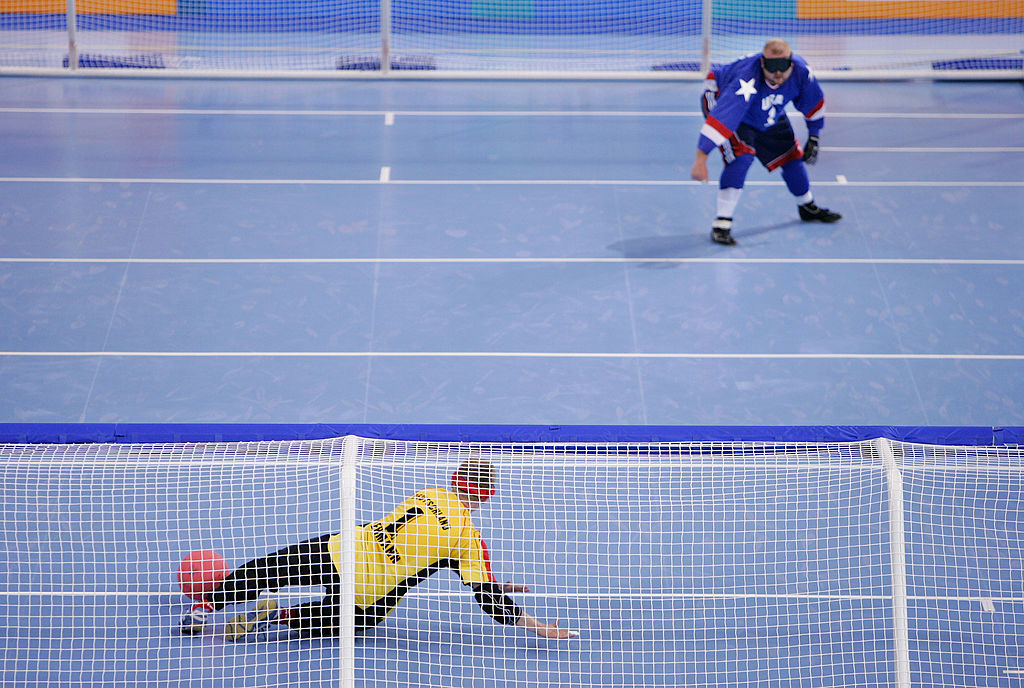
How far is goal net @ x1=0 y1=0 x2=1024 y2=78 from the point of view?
14.0m

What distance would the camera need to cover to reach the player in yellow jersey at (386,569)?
5.82 meters

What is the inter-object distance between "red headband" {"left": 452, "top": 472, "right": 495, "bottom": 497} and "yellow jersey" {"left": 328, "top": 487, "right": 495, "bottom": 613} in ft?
0.26

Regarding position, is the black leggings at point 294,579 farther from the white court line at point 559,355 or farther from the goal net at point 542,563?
the white court line at point 559,355

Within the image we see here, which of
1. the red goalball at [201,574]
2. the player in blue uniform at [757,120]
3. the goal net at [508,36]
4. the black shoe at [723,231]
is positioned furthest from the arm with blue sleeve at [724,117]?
the red goalball at [201,574]

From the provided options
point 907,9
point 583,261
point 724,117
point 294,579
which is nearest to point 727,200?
point 724,117

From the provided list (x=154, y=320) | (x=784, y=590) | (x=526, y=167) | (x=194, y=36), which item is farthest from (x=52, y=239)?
(x=784, y=590)

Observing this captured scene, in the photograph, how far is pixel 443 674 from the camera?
5898 mm

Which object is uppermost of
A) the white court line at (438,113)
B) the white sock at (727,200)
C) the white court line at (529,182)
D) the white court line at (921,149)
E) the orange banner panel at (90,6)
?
the orange banner panel at (90,6)

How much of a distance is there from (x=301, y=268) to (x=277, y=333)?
1.00m

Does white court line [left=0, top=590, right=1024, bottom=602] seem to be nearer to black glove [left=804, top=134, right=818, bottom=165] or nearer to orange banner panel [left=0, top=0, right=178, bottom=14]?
black glove [left=804, top=134, right=818, bottom=165]

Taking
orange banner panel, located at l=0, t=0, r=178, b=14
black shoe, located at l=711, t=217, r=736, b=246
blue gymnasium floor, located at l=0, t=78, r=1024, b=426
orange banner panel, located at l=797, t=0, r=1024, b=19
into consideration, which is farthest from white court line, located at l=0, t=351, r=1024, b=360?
orange banner panel, located at l=797, t=0, r=1024, b=19

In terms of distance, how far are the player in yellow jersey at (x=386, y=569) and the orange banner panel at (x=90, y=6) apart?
36.0ft

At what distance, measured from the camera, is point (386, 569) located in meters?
5.84

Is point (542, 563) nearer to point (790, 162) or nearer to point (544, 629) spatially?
point (544, 629)
